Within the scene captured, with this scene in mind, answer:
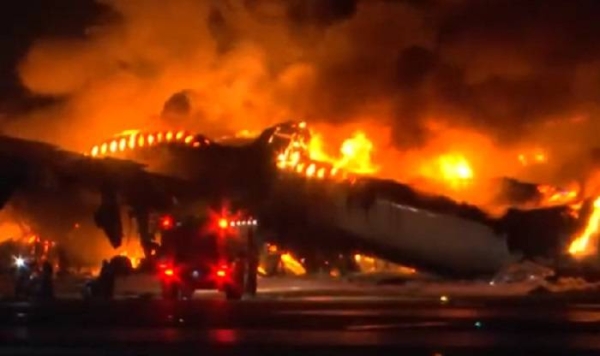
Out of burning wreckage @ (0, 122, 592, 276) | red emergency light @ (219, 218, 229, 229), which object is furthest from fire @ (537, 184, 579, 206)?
red emergency light @ (219, 218, 229, 229)

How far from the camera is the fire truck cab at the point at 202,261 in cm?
3609

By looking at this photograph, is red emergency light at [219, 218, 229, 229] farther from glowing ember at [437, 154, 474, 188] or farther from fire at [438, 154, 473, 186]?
fire at [438, 154, 473, 186]

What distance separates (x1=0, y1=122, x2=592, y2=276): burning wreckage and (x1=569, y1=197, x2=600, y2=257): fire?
0.24 m

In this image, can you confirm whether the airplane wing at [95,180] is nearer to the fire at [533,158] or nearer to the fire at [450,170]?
the fire at [450,170]

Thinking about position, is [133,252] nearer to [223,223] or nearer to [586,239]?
[223,223]

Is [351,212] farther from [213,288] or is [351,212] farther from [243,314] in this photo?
[243,314]

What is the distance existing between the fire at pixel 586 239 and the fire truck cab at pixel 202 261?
14158 mm

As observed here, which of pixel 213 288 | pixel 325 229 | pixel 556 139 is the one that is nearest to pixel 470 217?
pixel 325 229

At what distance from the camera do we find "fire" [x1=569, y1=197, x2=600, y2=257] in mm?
47156

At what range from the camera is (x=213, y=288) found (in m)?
36.9

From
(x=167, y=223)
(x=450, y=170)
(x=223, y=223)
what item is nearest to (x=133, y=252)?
(x=450, y=170)

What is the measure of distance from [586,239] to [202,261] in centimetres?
1665

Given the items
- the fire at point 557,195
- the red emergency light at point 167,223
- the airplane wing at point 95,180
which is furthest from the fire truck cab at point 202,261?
the fire at point 557,195

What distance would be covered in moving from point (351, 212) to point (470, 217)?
4.87 meters
